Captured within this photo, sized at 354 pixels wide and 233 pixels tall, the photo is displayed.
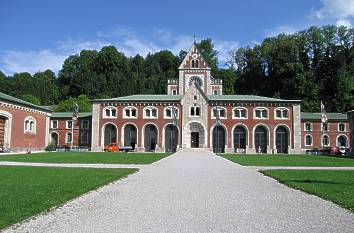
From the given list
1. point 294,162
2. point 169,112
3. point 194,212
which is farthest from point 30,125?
point 194,212

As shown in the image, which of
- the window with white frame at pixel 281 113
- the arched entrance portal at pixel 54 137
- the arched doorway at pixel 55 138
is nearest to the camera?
the window with white frame at pixel 281 113

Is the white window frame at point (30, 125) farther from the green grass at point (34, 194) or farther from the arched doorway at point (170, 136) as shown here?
the green grass at point (34, 194)

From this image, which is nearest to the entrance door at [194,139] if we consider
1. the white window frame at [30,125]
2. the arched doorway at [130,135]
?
the arched doorway at [130,135]

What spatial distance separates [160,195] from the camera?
36.7 ft

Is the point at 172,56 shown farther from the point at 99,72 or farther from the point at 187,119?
the point at 187,119

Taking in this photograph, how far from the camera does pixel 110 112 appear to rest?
201ft

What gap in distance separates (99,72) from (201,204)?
97.7 meters

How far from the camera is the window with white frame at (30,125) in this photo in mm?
50594

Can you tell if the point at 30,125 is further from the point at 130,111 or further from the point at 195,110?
the point at 195,110

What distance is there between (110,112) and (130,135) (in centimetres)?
488

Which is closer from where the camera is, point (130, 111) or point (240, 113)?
point (240, 113)

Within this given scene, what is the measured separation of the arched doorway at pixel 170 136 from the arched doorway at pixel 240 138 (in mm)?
9256

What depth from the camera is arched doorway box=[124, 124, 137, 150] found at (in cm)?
6053

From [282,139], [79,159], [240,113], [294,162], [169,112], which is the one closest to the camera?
[294,162]
